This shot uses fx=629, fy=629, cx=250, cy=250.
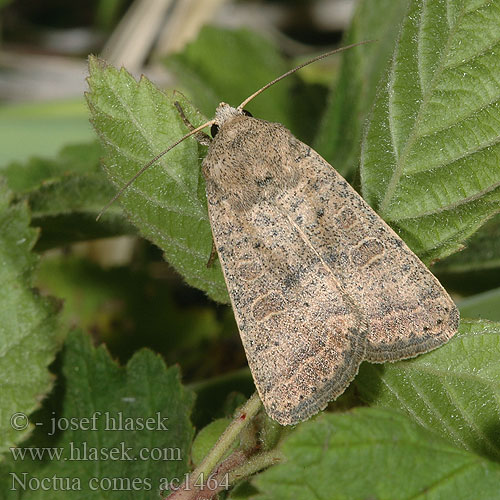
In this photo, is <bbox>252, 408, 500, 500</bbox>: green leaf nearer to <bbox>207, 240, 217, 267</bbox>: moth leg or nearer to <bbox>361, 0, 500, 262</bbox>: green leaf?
<bbox>361, 0, 500, 262</bbox>: green leaf

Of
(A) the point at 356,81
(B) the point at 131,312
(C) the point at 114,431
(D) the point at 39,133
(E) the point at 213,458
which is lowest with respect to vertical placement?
(B) the point at 131,312

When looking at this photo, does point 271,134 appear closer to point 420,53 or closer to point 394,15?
point 420,53

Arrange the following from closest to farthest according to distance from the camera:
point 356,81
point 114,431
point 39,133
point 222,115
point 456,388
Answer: point 456,388 < point 114,431 < point 222,115 < point 356,81 < point 39,133

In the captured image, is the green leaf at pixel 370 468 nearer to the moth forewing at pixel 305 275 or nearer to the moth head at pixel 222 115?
the moth forewing at pixel 305 275

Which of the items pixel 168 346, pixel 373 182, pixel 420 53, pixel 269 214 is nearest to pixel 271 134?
pixel 269 214

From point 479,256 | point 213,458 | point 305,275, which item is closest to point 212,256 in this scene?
point 305,275

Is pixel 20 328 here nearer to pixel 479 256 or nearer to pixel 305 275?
pixel 305 275
